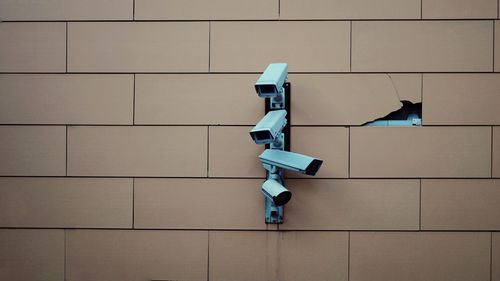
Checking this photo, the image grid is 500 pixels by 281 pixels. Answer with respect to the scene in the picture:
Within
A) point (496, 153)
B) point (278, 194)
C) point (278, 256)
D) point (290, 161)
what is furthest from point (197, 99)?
point (496, 153)

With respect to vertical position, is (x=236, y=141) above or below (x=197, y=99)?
below

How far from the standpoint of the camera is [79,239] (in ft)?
8.73

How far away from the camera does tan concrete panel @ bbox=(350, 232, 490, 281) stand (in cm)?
259

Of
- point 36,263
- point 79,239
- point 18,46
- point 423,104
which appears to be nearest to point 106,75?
point 18,46

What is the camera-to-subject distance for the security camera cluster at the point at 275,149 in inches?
86.3

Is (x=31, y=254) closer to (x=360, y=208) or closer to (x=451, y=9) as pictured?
(x=360, y=208)

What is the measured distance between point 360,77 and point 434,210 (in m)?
1.00

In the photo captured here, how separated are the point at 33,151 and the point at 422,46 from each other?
2694 millimetres

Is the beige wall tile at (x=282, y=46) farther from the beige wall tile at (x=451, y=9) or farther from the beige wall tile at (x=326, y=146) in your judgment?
the beige wall tile at (x=451, y=9)

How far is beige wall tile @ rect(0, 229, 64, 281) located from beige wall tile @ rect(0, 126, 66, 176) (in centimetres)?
41

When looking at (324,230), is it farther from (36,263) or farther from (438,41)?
(36,263)

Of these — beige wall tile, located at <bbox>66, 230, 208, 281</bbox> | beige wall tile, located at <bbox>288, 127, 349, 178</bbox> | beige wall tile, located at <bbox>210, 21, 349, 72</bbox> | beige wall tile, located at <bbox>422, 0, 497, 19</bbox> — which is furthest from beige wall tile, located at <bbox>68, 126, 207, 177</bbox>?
beige wall tile, located at <bbox>422, 0, 497, 19</bbox>

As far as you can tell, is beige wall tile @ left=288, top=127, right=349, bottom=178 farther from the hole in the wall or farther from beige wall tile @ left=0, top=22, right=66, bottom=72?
beige wall tile @ left=0, top=22, right=66, bottom=72

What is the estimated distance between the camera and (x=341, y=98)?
2.61m
